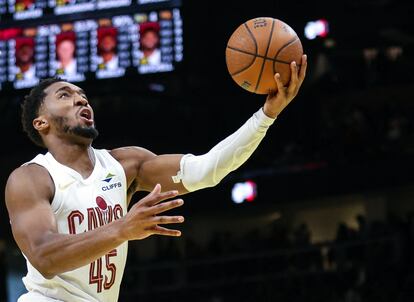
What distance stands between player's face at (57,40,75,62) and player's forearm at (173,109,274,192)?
5.12 metres

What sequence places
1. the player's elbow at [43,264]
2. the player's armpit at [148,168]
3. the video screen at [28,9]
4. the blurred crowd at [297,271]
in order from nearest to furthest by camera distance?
the player's elbow at [43,264] < the player's armpit at [148,168] < the video screen at [28,9] < the blurred crowd at [297,271]

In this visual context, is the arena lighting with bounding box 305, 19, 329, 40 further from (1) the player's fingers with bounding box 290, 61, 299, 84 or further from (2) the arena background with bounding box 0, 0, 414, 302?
(1) the player's fingers with bounding box 290, 61, 299, 84

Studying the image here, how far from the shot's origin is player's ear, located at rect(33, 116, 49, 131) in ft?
17.3

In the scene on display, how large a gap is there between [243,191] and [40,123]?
305 inches

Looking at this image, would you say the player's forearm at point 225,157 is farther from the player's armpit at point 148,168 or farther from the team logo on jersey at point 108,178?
the team logo on jersey at point 108,178

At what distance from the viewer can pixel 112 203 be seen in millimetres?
5117

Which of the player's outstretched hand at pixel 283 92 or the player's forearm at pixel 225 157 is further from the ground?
the player's outstretched hand at pixel 283 92

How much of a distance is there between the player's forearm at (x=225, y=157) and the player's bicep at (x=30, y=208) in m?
→ 0.78

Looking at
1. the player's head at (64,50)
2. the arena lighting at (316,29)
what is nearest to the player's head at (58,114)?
the player's head at (64,50)

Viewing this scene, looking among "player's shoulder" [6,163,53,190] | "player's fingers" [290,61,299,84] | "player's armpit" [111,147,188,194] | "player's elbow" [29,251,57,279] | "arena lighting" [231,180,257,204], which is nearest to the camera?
"player's elbow" [29,251,57,279]

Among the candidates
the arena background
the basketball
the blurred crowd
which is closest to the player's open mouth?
the basketball

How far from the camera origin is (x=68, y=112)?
5.22m

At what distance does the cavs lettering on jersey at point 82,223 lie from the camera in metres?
4.87

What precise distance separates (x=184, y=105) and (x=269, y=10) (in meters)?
3.68
